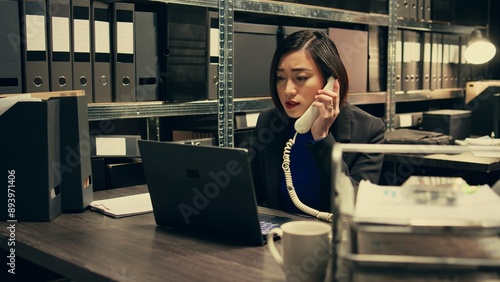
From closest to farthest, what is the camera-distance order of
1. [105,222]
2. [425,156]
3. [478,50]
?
[105,222], [425,156], [478,50]

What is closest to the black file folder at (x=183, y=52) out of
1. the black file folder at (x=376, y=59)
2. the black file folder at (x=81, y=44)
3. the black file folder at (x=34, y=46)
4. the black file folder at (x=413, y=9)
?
the black file folder at (x=81, y=44)

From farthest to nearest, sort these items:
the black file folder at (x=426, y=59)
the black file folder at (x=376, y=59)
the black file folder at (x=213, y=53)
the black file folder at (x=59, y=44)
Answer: the black file folder at (x=426, y=59)
the black file folder at (x=376, y=59)
the black file folder at (x=213, y=53)
the black file folder at (x=59, y=44)

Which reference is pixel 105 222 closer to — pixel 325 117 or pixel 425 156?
pixel 325 117

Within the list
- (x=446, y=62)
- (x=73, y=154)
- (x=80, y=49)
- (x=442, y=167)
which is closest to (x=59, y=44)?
(x=80, y=49)

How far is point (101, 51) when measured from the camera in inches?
74.5

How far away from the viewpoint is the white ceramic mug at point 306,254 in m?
0.95

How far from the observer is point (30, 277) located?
157cm

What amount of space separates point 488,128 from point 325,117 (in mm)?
1935

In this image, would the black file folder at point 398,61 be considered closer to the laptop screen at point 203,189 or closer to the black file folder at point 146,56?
the black file folder at point 146,56

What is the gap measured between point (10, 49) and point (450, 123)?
2.32 meters

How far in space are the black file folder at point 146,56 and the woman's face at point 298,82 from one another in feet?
1.52

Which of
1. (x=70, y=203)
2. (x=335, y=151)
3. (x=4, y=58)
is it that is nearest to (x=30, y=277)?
(x=70, y=203)

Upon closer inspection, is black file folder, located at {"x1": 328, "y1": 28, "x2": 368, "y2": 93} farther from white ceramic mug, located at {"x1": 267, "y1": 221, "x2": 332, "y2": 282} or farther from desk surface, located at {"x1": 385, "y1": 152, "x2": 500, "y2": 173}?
white ceramic mug, located at {"x1": 267, "y1": 221, "x2": 332, "y2": 282}

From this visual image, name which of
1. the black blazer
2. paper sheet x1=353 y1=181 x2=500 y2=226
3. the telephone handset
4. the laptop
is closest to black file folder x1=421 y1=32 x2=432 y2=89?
the black blazer
